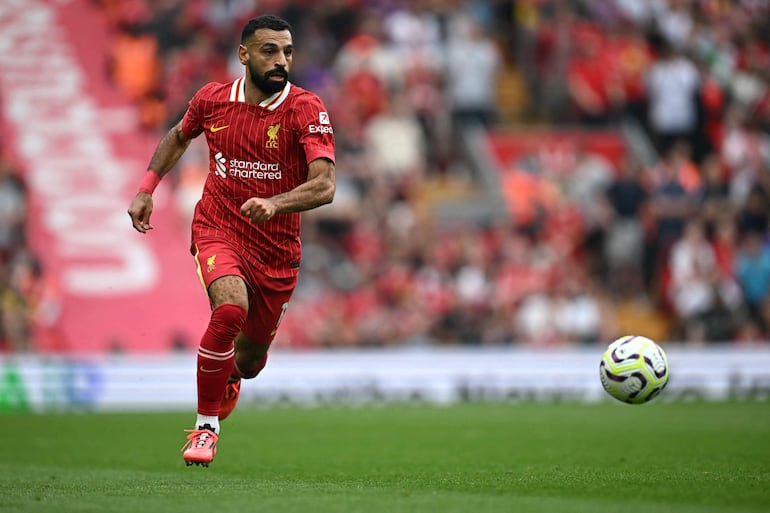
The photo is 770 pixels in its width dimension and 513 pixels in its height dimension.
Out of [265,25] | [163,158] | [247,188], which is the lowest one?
[247,188]

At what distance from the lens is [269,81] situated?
909cm

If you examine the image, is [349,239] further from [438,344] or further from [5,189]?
[5,189]

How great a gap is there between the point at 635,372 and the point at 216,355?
347 cm

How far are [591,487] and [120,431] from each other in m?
7.44

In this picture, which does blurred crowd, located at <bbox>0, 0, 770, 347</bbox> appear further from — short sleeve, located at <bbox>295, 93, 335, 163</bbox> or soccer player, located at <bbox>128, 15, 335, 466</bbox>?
short sleeve, located at <bbox>295, 93, 335, 163</bbox>

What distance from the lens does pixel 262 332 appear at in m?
9.66

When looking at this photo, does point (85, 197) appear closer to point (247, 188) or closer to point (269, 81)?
point (247, 188)

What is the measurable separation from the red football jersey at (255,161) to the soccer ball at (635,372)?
9.45ft

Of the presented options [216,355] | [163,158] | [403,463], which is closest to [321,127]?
[163,158]

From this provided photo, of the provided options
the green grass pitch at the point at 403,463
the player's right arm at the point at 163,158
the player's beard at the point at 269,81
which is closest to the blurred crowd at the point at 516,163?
the green grass pitch at the point at 403,463

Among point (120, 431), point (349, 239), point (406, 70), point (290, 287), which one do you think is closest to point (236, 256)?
point (290, 287)

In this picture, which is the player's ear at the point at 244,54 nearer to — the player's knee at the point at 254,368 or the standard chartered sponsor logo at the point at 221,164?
the standard chartered sponsor logo at the point at 221,164

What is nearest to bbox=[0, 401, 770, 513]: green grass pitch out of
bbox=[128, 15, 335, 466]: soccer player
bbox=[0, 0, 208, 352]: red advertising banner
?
bbox=[128, 15, 335, 466]: soccer player

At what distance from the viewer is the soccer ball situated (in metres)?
10.2
